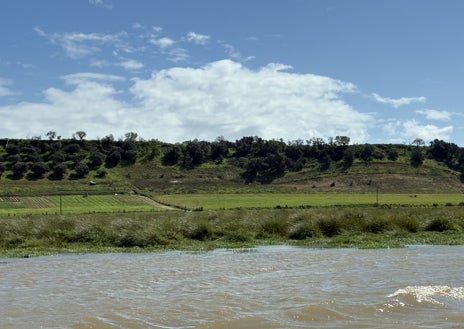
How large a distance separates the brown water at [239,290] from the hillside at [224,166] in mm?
86113

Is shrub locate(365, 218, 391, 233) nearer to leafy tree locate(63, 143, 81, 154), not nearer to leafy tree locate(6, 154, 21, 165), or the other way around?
leafy tree locate(6, 154, 21, 165)

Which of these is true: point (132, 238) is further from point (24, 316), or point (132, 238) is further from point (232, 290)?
point (24, 316)

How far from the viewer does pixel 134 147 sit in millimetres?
147625

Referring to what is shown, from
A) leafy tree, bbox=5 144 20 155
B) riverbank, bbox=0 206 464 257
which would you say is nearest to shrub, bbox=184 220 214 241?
riverbank, bbox=0 206 464 257

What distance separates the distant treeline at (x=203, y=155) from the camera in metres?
128

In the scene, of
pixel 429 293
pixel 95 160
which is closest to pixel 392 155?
pixel 95 160

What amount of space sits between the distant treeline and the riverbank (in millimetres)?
96871

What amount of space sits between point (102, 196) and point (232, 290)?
3278 inches

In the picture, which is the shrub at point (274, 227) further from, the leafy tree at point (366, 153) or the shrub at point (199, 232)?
the leafy tree at point (366, 153)

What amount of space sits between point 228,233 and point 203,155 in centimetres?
11468

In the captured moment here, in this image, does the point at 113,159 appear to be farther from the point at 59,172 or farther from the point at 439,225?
the point at 439,225

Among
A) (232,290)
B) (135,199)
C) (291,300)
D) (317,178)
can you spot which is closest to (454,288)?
(291,300)

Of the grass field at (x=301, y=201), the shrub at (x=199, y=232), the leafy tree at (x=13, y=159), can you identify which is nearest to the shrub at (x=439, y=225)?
the shrub at (x=199, y=232)

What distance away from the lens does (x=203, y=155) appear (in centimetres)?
14288
